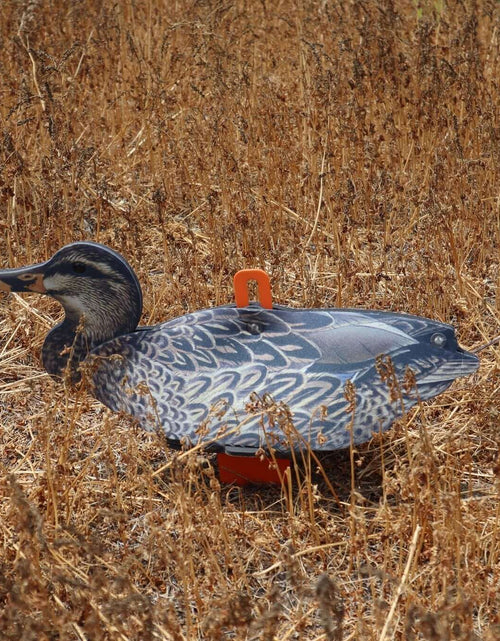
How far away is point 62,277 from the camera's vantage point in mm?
2715

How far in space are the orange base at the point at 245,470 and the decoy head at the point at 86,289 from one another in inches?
19.1

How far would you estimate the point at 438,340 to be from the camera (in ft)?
8.68

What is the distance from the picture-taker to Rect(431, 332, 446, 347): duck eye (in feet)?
8.66

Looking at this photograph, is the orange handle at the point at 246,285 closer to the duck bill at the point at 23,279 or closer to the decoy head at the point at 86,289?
the decoy head at the point at 86,289

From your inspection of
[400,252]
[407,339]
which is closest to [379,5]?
[400,252]

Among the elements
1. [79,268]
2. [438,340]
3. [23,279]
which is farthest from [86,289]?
[438,340]

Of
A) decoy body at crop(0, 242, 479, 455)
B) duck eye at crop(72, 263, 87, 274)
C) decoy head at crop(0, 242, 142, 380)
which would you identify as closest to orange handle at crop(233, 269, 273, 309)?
decoy body at crop(0, 242, 479, 455)

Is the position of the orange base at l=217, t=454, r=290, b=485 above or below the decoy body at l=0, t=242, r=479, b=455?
below

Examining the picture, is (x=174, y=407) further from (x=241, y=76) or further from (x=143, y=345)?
(x=241, y=76)

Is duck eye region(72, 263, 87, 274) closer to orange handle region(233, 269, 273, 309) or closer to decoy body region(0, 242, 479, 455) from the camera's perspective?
decoy body region(0, 242, 479, 455)

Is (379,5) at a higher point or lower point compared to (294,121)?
higher

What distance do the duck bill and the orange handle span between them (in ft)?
1.87

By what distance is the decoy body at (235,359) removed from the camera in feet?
8.14

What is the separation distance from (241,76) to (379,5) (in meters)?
0.80
